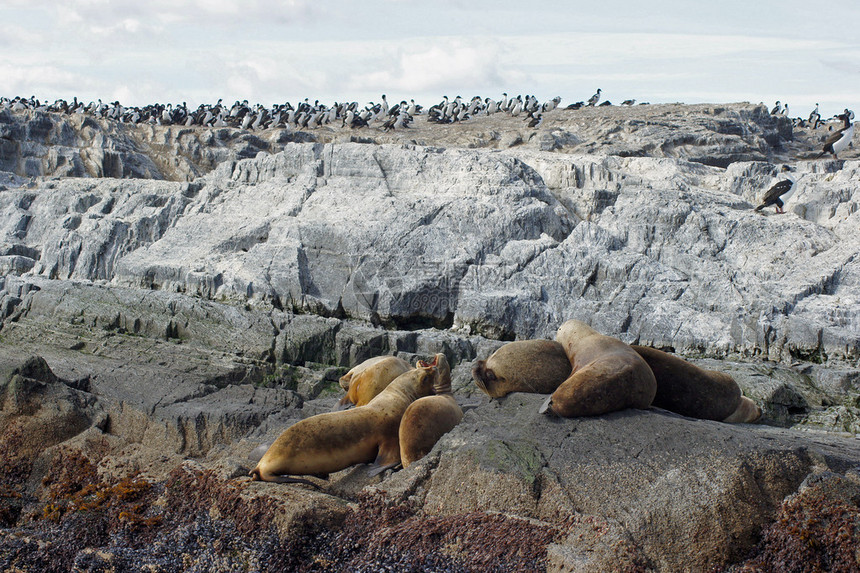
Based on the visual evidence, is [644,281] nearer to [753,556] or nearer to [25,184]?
[753,556]

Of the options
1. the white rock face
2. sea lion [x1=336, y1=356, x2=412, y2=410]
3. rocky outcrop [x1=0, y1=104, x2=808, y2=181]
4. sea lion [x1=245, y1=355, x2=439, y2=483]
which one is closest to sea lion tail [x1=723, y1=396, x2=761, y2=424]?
the white rock face

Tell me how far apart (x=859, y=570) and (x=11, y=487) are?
6.52 meters

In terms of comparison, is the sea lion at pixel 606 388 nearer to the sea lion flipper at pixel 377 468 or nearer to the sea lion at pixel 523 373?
the sea lion at pixel 523 373

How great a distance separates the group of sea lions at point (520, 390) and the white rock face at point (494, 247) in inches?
118

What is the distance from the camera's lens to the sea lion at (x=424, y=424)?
5672 mm

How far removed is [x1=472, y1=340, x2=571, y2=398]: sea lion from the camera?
6266 mm

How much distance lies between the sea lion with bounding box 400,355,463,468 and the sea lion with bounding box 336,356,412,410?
1073 millimetres

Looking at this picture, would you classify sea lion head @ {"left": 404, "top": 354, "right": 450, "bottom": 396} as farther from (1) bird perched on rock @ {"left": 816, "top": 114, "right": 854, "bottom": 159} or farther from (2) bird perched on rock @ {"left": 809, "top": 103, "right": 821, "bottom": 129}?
(2) bird perched on rock @ {"left": 809, "top": 103, "right": 821, "bottom": 129}

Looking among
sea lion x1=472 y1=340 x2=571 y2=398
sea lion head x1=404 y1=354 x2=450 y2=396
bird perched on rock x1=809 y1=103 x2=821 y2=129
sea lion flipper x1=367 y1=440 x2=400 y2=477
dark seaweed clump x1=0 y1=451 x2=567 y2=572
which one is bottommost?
dark seaweed clump x1=0 y1=451 x2=567 y2=572

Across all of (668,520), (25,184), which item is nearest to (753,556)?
(668,520)

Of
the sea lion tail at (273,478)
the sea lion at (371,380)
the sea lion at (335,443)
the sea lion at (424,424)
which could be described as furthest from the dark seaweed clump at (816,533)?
the sea lion at (371,380)

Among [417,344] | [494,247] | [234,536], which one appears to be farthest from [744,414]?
[494,247]

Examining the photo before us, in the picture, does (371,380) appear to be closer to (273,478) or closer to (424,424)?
(424,424)

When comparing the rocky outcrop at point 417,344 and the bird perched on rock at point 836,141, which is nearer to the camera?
the rocky outcrop at point 417,344
